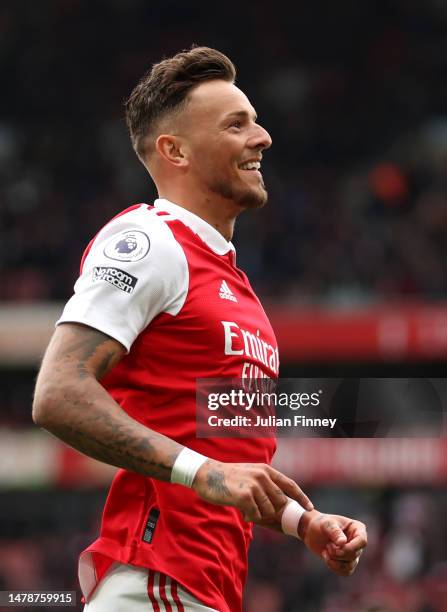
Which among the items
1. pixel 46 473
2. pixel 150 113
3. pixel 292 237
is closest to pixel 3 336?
pixel 46 473

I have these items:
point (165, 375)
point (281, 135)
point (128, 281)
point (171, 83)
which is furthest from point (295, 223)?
point (128, 281)

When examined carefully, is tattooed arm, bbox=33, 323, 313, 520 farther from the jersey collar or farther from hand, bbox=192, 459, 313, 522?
the jersey collar

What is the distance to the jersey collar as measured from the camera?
10.7 ft

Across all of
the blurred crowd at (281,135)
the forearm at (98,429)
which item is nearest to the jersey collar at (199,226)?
the forearm at (98,429)

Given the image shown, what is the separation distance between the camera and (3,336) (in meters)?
15.0

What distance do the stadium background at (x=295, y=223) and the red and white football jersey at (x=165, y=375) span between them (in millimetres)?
8326

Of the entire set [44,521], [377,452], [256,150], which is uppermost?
[377,452]

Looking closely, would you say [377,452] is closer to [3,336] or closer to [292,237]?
[292,237]

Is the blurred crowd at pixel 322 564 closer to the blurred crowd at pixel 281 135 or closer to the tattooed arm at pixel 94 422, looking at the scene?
the blurred crowd at pixel 281 135

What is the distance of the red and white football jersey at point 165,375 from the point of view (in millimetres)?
2836

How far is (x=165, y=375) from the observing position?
2957mm

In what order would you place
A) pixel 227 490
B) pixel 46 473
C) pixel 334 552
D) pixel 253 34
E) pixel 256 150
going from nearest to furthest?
pixel 227 490 < pixel 334 552 < pixel 256 150 < pixel 46 473 < pixel 253 34

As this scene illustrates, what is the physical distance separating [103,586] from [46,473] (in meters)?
12.1

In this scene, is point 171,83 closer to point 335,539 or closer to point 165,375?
point 165,375
